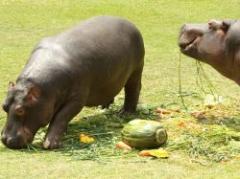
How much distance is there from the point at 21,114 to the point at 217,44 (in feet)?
7.70

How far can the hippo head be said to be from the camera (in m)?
6.74

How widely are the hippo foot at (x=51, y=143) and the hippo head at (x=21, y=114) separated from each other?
15cm

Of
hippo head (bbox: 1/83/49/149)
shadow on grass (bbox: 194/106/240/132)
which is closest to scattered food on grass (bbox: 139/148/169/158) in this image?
hippo head (bbox: 1/83/49/149)

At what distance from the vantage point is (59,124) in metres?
7.05

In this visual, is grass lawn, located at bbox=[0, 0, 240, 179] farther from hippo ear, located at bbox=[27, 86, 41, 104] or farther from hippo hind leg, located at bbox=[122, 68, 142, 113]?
hippo ear, located at bbox=[27, 86, 41, 104]

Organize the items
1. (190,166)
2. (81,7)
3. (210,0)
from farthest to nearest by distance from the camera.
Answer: (210,0) < (81,7) < (190,166)

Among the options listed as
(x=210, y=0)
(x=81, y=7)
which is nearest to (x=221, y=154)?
(x=81, y=7)

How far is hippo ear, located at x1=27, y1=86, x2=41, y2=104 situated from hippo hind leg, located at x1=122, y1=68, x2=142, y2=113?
1910mm

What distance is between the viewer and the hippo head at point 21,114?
22.1 ft

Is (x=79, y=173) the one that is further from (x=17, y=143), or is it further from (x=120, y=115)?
(x=120, y=115)

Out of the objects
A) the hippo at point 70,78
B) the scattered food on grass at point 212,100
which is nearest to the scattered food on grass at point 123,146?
the hippo at point 70,78

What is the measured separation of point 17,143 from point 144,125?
50.3 inches

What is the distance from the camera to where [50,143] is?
6.84 metres

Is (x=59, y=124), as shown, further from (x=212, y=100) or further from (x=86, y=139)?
(x=212, y=100)
